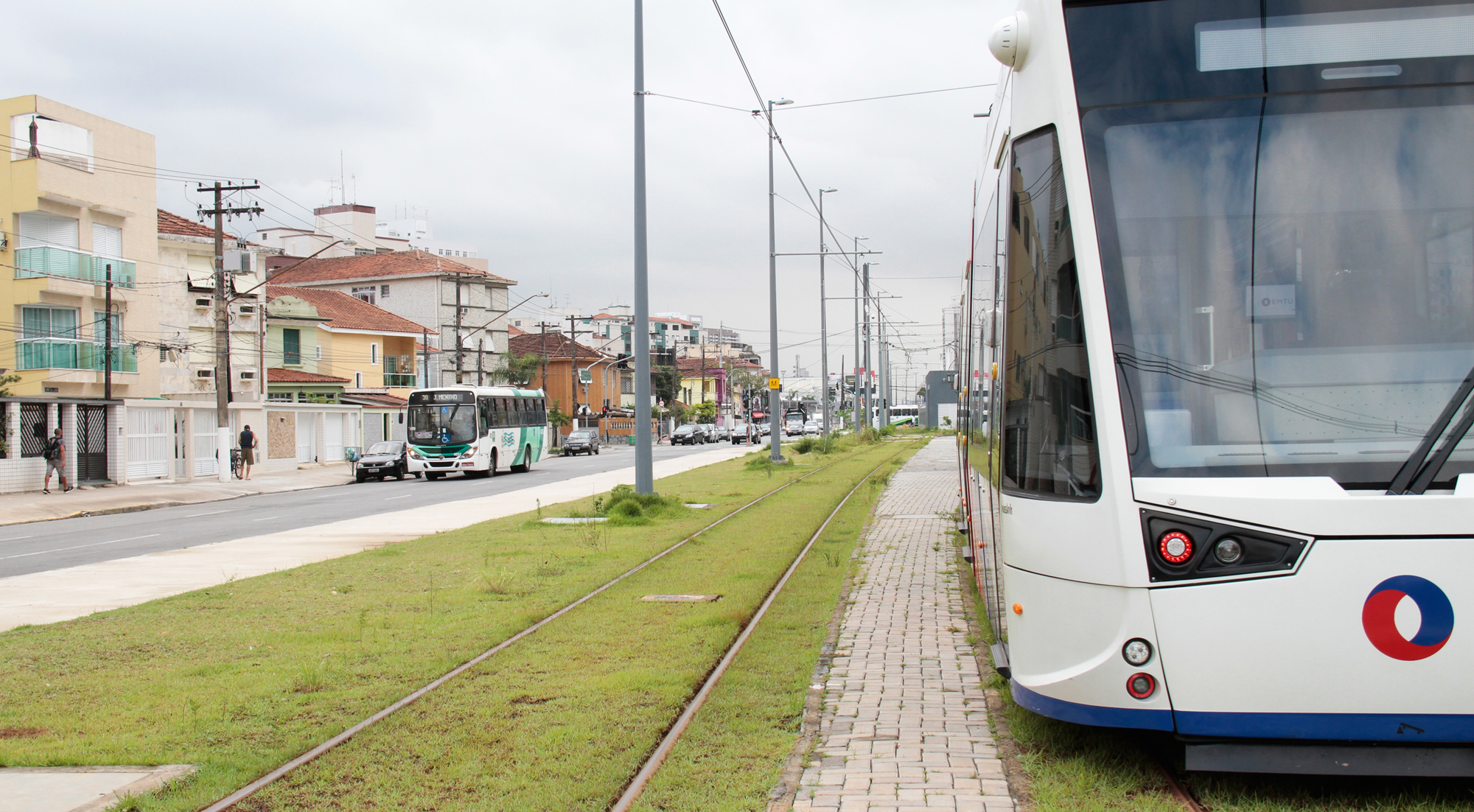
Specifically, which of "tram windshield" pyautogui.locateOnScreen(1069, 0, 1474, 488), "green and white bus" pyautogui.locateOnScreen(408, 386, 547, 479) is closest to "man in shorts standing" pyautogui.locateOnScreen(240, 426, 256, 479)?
"green and white bus" pyautogui.locateOnScreen(408, 386, 547, 479)

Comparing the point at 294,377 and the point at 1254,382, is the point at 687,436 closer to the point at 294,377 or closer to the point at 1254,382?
the point at 294,377

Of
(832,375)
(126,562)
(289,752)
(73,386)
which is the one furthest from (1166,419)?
(832,375)

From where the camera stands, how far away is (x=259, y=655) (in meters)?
8.12

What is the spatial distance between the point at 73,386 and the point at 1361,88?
4261 centimetres

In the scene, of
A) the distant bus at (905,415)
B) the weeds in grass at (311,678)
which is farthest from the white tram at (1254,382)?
the distant bus at (905,415)

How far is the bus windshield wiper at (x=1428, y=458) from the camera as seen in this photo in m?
4.15

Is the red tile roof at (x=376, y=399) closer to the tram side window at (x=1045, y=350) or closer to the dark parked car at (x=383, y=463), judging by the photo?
the dark parked car at (x=383, y=463)

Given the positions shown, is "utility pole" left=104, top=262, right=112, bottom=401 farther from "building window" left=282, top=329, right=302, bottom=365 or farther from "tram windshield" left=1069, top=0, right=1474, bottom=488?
"tram windshield" left=1069, top=0, right=1474, bottom=488

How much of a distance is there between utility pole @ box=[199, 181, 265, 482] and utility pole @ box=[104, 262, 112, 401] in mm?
2949

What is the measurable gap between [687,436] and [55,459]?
48.8 meters

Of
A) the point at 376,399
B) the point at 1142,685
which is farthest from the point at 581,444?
the point at 1142,685

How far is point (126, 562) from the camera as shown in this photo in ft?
48.4

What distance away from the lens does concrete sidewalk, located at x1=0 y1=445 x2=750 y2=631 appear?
11.3 metres

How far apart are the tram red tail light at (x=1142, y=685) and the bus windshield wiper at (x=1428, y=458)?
3.56 feet
